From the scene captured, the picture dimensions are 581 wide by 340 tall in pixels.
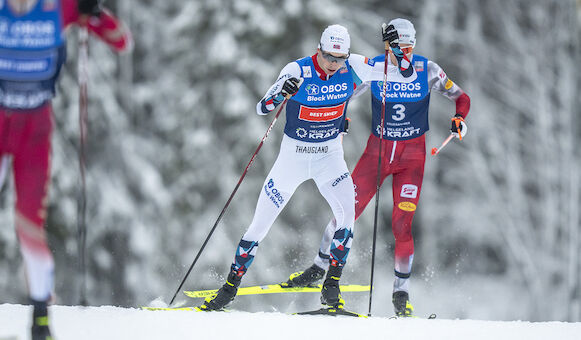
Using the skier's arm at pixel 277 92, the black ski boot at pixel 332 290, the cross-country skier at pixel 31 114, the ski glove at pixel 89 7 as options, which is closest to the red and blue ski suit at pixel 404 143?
the black ski boot at pixel 332 290

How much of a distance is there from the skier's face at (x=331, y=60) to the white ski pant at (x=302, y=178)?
0.66 metres

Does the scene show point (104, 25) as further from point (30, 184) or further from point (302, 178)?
point (302, 178)

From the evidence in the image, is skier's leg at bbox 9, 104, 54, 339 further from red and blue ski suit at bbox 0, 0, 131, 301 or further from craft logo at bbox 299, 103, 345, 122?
craft logo at bbox 299, 103, 345, 122

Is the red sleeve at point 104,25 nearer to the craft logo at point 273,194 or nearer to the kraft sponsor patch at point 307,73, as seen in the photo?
the kraft sponsor patch at point 307,73

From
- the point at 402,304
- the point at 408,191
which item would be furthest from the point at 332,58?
the point at 402,304

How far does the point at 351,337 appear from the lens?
5.39 metres

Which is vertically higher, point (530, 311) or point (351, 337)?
point (351, 337)

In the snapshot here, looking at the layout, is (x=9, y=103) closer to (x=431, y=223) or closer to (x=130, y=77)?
(x=130, y=77)

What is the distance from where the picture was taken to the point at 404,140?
22.6ft

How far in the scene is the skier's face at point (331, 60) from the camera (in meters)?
6.07

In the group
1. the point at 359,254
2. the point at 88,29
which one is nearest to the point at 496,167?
the point at 359,254

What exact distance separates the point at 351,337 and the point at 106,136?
30.9 ft

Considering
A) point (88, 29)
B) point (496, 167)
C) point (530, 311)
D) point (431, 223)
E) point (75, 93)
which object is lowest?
point (530, 311)

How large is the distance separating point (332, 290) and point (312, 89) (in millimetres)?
1832
